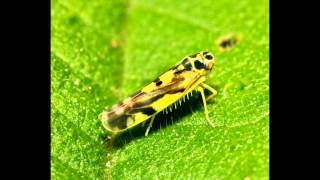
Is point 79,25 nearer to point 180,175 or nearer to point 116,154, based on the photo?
point 116,154

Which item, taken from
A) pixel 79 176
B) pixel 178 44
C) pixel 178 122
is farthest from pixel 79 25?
pixel 79 176

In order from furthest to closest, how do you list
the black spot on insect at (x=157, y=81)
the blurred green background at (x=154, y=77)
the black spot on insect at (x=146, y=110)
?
the black spot on insect at (x=157, y=81), the black spot on insect at (x=146, y=110), the blurred green background at (x=154, y=77)

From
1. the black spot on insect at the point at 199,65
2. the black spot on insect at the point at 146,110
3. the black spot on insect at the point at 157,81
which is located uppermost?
the black spot on insect at the point at 199,65

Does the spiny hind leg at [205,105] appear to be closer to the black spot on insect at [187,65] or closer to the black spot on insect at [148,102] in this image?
the black spot on insect at [187,65]

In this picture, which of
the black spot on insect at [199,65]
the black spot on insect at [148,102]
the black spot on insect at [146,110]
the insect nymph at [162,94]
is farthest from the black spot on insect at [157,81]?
the black spot on insect at [199,65]

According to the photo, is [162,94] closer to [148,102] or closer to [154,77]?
[148,102]

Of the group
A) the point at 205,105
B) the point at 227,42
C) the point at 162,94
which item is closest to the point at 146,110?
the point at 162,94
